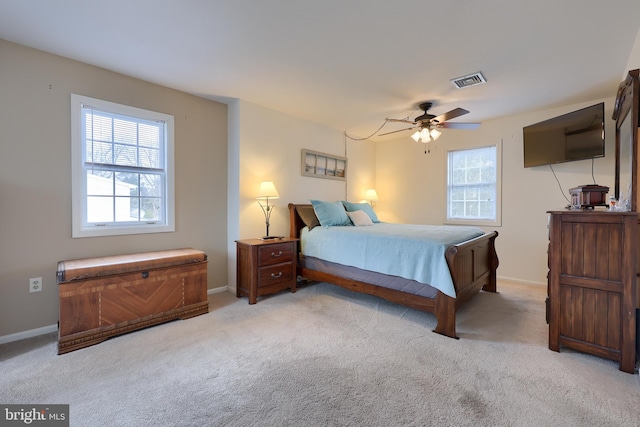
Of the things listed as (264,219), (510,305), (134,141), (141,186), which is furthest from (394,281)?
(134,141)

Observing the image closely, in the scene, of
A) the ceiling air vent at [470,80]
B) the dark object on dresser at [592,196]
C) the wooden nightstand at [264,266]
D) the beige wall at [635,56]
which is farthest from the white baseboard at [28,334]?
the beige wall at [635,56]

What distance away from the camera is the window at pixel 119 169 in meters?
2.62

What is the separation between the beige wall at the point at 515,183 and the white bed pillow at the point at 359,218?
1.46 metres

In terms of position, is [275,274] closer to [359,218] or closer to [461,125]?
[359,218]

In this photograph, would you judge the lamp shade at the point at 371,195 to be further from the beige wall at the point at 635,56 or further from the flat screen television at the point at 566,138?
the beige wall at the point at 635,56

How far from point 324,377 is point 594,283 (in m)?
2.06

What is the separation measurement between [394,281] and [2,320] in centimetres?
345

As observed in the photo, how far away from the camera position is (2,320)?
7.43ft

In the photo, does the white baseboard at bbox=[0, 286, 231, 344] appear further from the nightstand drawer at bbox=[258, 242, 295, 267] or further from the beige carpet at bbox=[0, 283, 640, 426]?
the nightstand drawer at bbox=[258, 242, 295, 267]

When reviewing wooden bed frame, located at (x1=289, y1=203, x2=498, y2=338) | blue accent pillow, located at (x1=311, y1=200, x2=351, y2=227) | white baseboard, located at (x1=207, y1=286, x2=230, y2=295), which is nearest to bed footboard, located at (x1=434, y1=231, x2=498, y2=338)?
wooden bed frame, located at (x1=289, y1=203, x2=498, y2=338)

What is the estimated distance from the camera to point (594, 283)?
1988 mm

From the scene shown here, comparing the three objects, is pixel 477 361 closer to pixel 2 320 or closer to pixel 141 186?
pixel 141 186

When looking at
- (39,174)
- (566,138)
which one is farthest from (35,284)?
(566,138)

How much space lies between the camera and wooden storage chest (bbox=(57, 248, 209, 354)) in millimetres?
2166
